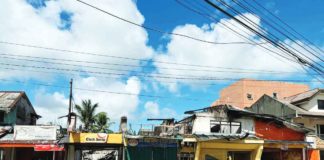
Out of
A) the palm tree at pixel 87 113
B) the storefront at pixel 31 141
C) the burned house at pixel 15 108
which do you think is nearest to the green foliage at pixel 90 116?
the palm tree at pixel 87 113

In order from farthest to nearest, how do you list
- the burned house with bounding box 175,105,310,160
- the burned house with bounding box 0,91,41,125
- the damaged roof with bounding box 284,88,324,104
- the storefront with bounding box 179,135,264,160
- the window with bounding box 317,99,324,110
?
the window with bounding box 317,99,324,110 < the damaged roof with bounding box 284,88,324,104 < the burned house with bounding box 0,91,41,125 < the burned house with bounding box 175,105,310,160 < the storefront with bounding box 179,135,264,160

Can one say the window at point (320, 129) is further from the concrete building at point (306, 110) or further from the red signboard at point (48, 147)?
the red signboard at point (48, 147)

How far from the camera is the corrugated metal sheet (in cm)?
3384

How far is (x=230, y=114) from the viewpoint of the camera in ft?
113

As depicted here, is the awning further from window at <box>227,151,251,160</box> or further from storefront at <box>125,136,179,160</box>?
window at <box>227,151,251,160</box>

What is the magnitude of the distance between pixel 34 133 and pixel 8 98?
7.84 metres

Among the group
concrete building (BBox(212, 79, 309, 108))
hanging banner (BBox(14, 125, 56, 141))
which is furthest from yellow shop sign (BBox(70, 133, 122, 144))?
concrete building (BBox(212, 79, 309, 108))

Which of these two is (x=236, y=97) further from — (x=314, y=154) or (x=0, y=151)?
(x=0, y=151)

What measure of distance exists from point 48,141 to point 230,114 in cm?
1471

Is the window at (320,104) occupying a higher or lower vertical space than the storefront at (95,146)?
higher

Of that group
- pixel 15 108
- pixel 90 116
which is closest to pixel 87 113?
pixel 90 116

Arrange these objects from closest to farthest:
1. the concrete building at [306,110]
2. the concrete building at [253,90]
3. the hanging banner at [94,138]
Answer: the hanging banner at [94,138]
the concrete building at [306,110]
the concrete building at [253,90]

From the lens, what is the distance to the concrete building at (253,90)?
227 ft

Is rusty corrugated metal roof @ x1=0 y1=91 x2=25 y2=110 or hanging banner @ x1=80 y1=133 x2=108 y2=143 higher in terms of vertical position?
rusty corrugated metal roof @ x1=0 y1=91 x2=25 y2=110
